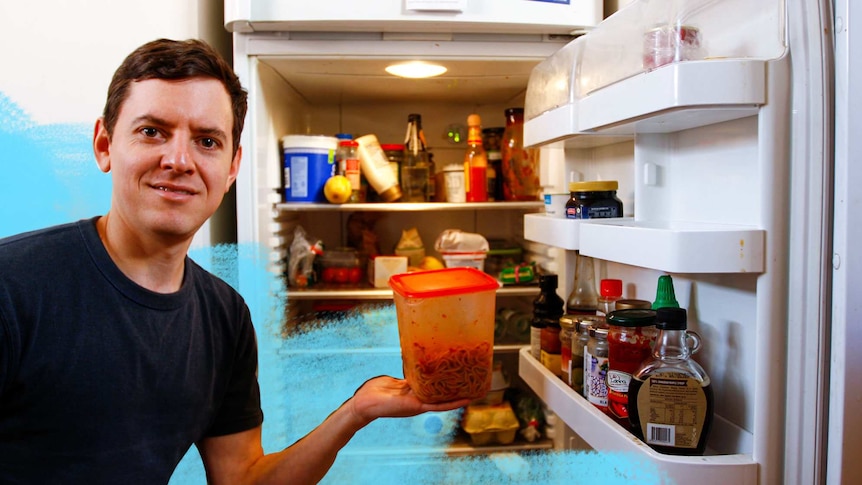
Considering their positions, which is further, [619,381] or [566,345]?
[566,345]

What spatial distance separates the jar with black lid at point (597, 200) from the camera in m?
1.11

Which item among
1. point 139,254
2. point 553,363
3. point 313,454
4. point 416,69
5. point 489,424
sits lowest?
point 489,424

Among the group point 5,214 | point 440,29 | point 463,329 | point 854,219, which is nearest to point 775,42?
point 854,219

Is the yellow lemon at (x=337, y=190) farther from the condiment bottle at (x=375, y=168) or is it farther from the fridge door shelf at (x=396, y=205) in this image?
the condiment bottle at (x=375, y=168)

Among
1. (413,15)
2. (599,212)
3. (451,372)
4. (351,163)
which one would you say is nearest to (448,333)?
(451,372)

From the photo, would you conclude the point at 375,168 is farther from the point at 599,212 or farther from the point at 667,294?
the point at 667,294

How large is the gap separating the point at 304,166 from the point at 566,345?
88cm

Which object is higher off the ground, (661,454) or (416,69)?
(416,69)

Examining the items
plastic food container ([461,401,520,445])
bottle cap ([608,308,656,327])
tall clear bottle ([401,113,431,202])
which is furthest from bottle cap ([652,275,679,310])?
tall clear bottle ([401,113,431,202])

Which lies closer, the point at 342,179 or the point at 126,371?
the point at 126,371

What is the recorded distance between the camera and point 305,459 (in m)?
1.04

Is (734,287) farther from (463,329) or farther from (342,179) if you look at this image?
(342,179)

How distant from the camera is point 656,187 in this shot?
1.08 meters

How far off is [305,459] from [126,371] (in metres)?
0.34
